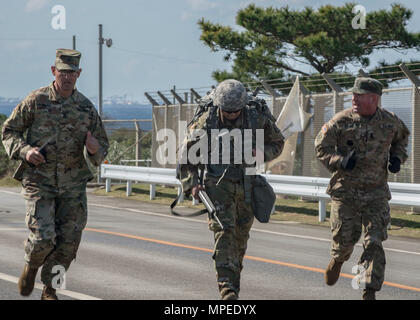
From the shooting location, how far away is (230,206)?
771cm

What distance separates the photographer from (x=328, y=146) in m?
8.41

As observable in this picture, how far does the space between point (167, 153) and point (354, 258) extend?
1380 centimetres

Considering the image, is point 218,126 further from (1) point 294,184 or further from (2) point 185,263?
(1) point 294,184

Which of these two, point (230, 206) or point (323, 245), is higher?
point (230, 206)

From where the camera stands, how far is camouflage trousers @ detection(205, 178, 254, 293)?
7.57 metres

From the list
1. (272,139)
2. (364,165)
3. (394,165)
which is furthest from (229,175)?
(394,165)

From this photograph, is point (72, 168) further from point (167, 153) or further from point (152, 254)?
point (167, 153)

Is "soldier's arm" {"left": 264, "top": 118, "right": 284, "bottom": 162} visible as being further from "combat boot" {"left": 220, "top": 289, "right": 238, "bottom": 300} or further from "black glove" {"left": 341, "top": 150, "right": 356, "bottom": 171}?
"combat boot" {"left": 220, "top": 289, "right": 238, "bottom": 300}

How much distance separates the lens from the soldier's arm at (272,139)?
7945 mm

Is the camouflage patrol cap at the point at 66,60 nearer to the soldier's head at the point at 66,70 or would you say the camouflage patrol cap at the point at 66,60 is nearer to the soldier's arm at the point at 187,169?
the soldier's head at the point at 66,70

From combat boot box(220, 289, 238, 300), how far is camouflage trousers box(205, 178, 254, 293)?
0.09 feet

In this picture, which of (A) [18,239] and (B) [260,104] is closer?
(B) [260,104]

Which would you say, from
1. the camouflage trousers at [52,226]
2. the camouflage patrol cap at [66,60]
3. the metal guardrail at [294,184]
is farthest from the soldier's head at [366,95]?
the metal guardrail at [294,184]
